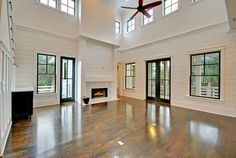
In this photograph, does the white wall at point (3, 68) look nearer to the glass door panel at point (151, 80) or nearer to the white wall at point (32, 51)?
the white wall at point (32, 51)

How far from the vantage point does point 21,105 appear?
3.98m

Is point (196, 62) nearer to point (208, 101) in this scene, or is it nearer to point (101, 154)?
point (208, 101)

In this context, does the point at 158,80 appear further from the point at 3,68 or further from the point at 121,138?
the point at 3,68

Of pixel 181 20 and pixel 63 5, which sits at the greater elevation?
pixel 63 5

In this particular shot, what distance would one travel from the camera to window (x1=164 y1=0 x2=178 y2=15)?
6425 mm

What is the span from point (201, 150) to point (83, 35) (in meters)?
5.99

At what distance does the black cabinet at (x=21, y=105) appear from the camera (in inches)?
151

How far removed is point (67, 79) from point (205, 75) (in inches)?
233

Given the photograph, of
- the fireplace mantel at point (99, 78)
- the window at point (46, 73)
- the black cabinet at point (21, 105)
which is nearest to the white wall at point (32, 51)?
the window at point (46, 73)

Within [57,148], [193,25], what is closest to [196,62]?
[193,25]

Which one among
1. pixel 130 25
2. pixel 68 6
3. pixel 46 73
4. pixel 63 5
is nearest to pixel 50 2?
pixel 63 5

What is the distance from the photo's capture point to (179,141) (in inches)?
108

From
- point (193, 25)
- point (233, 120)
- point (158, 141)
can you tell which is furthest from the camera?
point (193, 25)

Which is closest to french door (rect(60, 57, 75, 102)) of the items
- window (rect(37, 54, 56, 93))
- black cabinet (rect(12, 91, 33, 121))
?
window (rect(37, 54, 56, 93))
